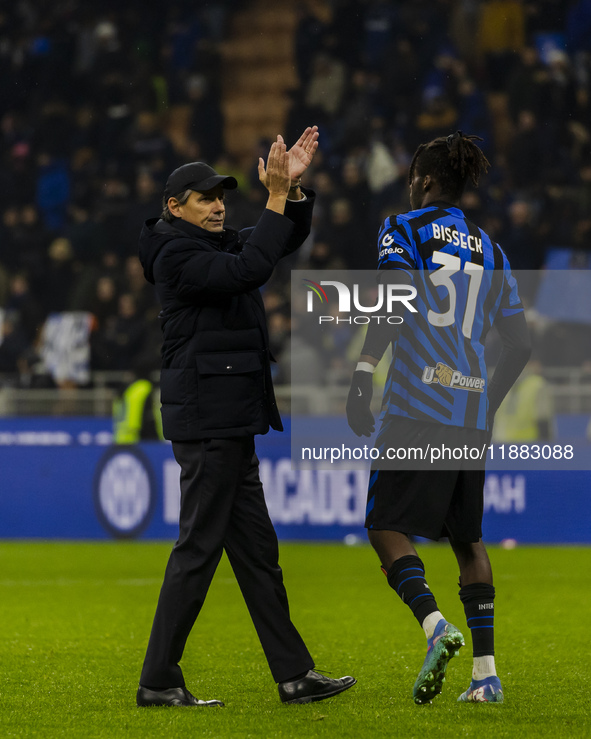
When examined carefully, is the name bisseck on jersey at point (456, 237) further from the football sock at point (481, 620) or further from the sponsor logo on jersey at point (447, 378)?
the football sock at point (481, 620)

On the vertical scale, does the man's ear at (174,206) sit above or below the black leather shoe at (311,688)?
above

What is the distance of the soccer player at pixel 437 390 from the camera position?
414 centimetres

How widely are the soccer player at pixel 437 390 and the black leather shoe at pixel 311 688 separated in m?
0.44

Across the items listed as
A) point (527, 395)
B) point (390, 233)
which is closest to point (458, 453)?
point (390, 233)

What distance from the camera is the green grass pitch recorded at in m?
3.93

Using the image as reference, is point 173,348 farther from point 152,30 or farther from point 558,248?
point 152,30

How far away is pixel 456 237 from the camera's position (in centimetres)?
429

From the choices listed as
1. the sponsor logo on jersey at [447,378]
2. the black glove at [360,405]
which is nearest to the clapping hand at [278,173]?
the black glove at [360,405]

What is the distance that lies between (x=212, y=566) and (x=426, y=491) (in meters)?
0.79

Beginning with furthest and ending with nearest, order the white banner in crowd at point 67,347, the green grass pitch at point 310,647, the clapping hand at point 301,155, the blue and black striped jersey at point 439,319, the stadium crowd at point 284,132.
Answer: the stadium crowd at point 284,132, the white banner in crowd at point 67,347, the clapping hand at point 301,155, the blue and black striped jersey at point 439,319, the green grass pitch at point 310,647

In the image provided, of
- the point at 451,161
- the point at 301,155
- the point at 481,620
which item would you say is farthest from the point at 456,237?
the point at 481,620

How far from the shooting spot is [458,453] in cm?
421

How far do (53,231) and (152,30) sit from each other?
133 inches

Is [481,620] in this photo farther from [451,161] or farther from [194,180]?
[194,180]
